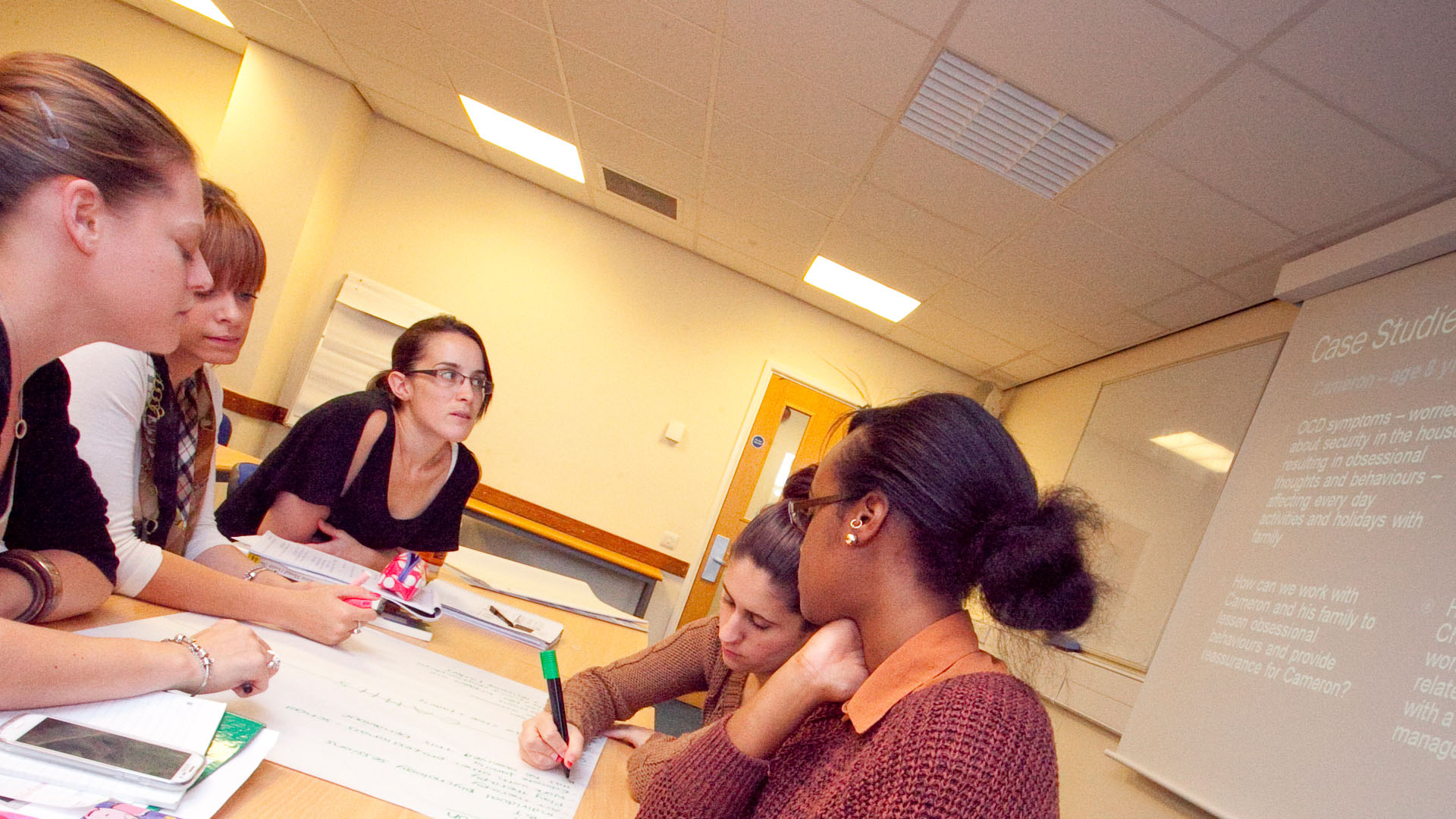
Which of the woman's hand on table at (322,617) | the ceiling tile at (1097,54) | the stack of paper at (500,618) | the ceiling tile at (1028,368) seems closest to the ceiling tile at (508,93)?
the ceiling tile at (1097,54)

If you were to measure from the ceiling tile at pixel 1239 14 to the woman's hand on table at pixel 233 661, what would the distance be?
94.0 inches

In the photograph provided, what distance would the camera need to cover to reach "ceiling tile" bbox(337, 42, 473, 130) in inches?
163

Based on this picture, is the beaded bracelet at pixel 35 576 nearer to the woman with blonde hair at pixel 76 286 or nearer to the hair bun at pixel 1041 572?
the woman with blonde hair at pixel 76 286

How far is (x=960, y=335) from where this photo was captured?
487 centimetres

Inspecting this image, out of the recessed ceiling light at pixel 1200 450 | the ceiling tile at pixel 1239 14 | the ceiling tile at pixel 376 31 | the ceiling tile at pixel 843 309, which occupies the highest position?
the ceiling tile at pixel 1239 14

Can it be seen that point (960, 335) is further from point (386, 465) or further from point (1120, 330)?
point (386, 465)

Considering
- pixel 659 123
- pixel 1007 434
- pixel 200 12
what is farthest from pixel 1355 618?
pixel 200 12

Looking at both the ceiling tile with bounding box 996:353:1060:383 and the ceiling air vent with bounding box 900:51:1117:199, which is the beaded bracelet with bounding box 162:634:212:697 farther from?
the ceiling tile with bounding box 996:353:1060:383

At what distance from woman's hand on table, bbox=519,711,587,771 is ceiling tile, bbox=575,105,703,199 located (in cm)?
321

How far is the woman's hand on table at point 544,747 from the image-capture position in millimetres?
1093

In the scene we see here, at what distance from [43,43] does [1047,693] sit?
6541mm

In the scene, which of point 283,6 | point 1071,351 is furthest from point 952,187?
point 283,6

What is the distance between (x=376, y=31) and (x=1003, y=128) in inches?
114

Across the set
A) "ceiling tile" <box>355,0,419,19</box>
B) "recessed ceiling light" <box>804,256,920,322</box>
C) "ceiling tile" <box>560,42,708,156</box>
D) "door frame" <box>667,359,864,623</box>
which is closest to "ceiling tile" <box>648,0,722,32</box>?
"ceiling tile" <box>560,42,708,156</box>
